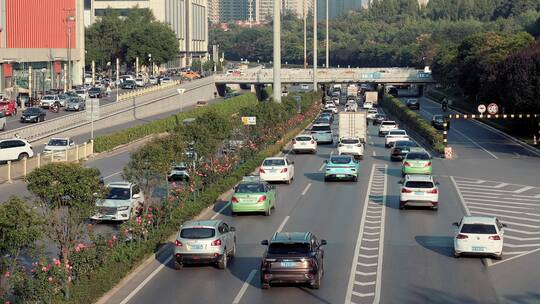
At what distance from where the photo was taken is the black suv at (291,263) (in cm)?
2533

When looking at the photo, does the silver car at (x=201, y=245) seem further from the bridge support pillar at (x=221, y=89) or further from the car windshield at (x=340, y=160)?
the bridge support pillar at (x=221, y=89)

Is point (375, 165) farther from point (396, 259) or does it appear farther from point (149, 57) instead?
point (149, 57)

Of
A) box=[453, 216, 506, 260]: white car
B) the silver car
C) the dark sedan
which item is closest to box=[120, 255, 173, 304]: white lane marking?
the silver car

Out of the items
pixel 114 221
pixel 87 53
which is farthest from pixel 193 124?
pixel 87 53

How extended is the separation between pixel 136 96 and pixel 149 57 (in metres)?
58.6

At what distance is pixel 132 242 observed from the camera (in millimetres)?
30047

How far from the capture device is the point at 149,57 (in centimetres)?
16675

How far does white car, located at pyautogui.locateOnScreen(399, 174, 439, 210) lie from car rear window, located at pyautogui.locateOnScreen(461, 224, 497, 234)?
994 centimetres

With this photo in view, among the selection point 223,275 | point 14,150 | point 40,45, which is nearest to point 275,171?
point 14,150

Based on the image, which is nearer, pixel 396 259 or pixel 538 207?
pixel 396 259

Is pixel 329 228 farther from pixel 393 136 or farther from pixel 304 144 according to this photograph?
pixel 393 136

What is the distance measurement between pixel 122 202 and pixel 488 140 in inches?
1990

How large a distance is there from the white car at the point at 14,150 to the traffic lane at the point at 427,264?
23924mm

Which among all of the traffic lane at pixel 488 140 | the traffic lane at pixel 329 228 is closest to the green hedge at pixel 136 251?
the traffic lane at pixel 329 228
